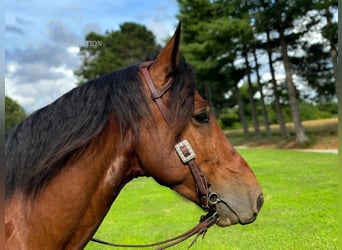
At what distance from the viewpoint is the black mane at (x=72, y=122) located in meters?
1.82

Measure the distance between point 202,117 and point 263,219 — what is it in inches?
198

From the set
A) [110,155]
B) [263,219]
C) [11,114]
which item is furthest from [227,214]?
[11,114]

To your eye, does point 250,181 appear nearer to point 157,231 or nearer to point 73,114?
point 73,114

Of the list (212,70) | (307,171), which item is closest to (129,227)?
(307,171)

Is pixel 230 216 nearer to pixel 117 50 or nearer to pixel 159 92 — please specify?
pixel 159 92

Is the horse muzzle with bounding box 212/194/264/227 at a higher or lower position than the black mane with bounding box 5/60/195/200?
lower

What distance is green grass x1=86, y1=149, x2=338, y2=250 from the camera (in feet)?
17.3

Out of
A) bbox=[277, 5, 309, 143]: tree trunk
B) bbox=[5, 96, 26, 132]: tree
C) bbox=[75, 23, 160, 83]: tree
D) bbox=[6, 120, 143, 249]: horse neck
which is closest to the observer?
bbox=[6, 120, 143, 249]: horse neck

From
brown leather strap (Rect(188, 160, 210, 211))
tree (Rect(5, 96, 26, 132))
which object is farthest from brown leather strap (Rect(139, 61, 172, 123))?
tree (Rect(5, 96, 26, 132))

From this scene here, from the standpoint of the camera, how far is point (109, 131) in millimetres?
1895

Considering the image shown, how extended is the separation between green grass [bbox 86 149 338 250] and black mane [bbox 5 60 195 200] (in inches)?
64.2

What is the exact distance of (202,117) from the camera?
1.96 m

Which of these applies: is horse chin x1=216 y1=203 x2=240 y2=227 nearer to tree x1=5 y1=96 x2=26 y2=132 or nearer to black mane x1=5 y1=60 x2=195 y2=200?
black mane x1=5 y1=60 x2=195 y2=200

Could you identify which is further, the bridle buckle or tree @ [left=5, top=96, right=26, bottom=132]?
tree @ [left=5, top=96, right=26, bottom=132]
